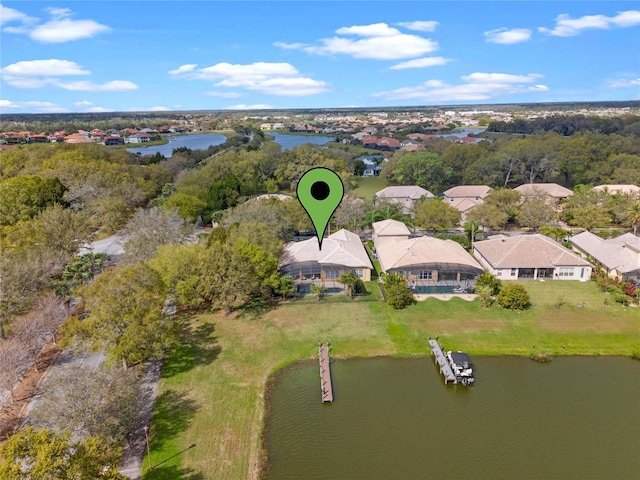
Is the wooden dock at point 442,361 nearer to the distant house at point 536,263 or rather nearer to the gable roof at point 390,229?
the distant house at point 536,263

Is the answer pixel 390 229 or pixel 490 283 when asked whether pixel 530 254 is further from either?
pixel 390 229

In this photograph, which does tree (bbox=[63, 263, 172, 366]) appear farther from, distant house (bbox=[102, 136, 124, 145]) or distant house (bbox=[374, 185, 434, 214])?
distant house (bbox=[102, 136, 124, 145])

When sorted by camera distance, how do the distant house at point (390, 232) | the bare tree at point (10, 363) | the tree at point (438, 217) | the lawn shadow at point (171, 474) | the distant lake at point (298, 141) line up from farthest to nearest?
the distant lake at point (298, 141), the tree at point (438, 217), the distant house at point (390, 232), the bare tree at point (10, 363), the lawn shadow at point (171, 474)

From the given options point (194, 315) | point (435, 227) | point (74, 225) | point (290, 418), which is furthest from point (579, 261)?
point (74, 225)

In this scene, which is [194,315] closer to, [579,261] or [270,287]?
[270,287]

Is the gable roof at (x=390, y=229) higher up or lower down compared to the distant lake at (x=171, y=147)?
lower down

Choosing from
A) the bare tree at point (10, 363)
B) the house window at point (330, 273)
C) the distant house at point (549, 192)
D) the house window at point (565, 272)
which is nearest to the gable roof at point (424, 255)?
the house window at point (330, 273)

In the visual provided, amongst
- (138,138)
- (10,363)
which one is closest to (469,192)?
(10,363)

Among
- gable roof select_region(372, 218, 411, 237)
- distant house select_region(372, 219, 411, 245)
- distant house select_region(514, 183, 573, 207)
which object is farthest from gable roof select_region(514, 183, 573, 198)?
distant house select_region(372, 219, 411, 245)
